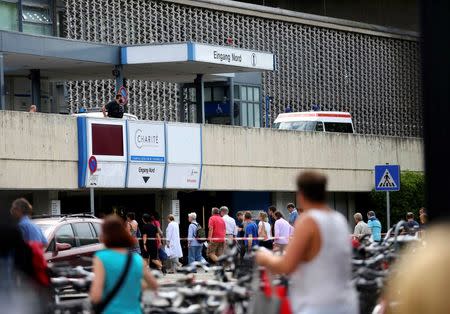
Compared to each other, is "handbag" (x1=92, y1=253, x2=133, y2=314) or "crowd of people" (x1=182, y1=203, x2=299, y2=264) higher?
"handbag" (x1=92, y1=253, x2=133, y2=314)

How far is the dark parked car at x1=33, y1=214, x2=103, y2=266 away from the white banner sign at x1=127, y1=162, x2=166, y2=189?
43.0ft

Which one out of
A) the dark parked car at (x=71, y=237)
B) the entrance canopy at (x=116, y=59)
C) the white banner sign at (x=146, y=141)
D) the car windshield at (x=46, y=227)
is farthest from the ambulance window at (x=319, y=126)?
the car windshield at (x=46, y=227)

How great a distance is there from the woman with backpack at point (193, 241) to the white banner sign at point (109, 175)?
2414 mm

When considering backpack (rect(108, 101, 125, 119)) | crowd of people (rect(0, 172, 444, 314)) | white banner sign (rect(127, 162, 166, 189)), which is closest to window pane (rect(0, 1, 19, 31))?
backpack (rect(108, 101, 125, 119))

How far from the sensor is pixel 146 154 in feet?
133

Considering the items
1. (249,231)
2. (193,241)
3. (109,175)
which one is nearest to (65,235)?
(249,231)

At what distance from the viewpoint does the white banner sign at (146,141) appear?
131 ft

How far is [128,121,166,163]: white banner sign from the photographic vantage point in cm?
3988

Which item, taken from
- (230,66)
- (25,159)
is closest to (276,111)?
(230,66)

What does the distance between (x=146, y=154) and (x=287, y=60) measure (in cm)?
2543

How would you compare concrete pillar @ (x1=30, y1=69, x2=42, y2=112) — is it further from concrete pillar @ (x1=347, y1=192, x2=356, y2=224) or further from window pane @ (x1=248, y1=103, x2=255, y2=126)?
window pane @ (x1=248, y1=103, x2=255, y2=126)

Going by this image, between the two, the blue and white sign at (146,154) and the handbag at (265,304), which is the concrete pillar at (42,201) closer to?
the blue and white sign at (146,154)

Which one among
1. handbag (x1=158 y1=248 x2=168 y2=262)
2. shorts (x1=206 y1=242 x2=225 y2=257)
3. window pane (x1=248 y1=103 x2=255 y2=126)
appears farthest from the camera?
window pane (x1=248 y1=103 x2=255 y2=126)

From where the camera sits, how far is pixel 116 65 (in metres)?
44.3
